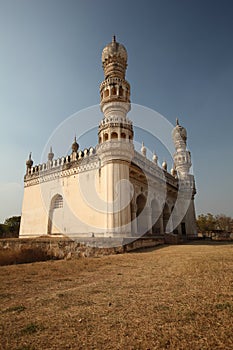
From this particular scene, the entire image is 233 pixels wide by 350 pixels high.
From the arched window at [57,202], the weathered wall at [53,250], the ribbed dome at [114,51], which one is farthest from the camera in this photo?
the arched window at [57,202]

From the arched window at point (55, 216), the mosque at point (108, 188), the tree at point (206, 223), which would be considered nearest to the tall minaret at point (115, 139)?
the mosque at point (108, 188)

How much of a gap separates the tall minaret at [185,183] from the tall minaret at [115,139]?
1367 cm

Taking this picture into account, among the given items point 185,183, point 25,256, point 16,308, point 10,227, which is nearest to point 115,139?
point 25,256

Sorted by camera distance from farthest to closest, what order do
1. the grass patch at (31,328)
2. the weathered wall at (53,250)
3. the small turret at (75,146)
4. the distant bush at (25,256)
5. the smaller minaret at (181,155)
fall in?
the smaller minaret at (181,155), the small turret at (75,146), the weathered wall at (53,250), the distant bush at (25,256), the grass patch at (31,328)

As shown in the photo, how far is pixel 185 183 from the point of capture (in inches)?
1149

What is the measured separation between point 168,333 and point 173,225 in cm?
2586

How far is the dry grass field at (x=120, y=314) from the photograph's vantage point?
240 cm

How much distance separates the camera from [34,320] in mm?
2992

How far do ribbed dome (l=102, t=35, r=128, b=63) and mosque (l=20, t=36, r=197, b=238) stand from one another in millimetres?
57

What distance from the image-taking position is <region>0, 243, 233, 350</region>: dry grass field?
2.40m

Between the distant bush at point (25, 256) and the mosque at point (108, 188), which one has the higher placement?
the mosque at point (108, 188)

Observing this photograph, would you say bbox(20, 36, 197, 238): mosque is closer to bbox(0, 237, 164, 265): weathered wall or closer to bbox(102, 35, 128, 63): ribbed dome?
bbox(102, 35, 128, 63): ribbed dome

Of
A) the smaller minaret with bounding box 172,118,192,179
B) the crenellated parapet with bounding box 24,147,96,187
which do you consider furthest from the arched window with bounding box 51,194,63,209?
the smaller minaret with bounding box 172,118,192,179

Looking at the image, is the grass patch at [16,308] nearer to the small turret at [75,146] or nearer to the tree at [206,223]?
the small turret at [75,146]
